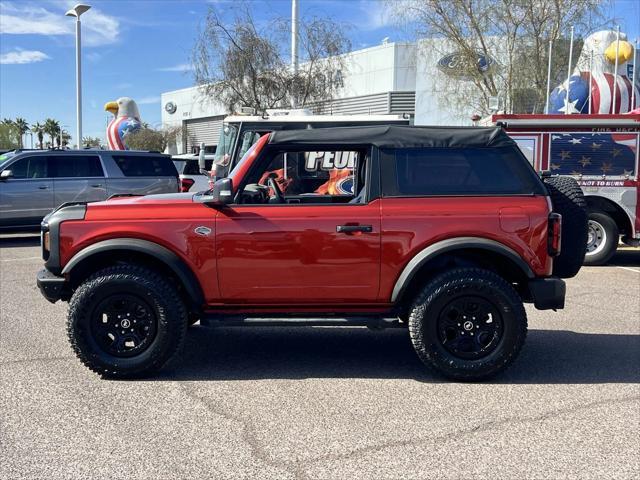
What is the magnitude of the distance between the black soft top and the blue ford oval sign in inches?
620

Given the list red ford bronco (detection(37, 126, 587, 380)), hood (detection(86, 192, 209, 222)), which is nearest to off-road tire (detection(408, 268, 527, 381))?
red ford bronco (detection(37, 126, 587, 380))

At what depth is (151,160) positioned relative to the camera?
14141mm

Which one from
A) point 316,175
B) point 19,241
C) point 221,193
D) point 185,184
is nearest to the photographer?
point 221,193

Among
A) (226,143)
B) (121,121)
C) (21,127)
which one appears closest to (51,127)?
(21,127)

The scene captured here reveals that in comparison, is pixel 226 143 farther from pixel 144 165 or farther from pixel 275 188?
pixel 275 188

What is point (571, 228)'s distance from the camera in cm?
518

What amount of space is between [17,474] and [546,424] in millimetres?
3112

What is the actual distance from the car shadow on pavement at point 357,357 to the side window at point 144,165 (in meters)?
8.36

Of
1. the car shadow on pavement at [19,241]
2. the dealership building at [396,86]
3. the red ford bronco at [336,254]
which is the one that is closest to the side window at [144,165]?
the car shadow on pavement at [19,241]

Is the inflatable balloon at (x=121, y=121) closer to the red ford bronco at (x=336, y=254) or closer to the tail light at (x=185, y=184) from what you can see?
the tail light at (x=185, y=184)

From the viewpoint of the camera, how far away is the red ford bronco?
4.76 m

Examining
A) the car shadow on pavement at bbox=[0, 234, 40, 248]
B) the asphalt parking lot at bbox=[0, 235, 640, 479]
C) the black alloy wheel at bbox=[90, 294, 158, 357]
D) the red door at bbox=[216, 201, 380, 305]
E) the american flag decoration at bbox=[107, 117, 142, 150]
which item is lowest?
the car shadow on pavement at bbox=[0, 234, 40, 248]

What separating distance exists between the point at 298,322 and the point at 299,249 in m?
0.57

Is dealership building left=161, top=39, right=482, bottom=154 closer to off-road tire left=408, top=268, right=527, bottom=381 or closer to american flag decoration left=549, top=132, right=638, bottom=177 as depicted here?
american flag decoration left=549, top=132, right=638, bottom=177
